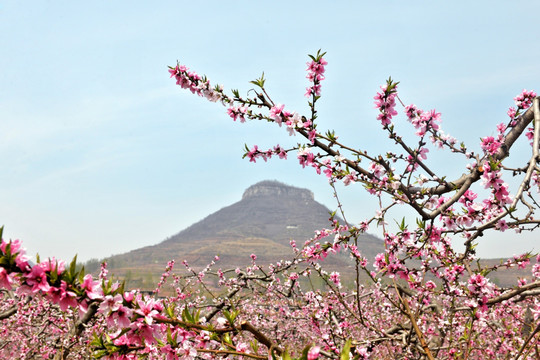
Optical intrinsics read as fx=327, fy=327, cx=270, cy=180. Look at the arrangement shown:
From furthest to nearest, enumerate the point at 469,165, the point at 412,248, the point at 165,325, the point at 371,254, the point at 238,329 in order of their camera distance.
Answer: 1. the point at 371,254
2. the point at 469,165
3. the point at 412,248
4. the point at 165,325
5. the point at 238,329

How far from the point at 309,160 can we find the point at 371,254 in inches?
6900

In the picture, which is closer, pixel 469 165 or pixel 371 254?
pixel 469 165

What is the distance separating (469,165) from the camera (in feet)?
13.1

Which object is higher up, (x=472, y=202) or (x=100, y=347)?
(x=472, y=202)

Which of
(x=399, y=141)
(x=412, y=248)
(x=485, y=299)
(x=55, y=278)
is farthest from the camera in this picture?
(x=399, y=141)

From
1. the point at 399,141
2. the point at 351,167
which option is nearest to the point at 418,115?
the point at 399,141

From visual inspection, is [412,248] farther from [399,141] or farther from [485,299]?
[399,141]

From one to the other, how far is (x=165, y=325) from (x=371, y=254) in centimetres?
17793

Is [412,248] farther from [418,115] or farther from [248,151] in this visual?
[248,151]

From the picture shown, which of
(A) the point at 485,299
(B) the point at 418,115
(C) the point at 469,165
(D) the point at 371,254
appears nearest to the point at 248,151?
(B) the point at 418,115

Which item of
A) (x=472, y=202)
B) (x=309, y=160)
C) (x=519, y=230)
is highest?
(x=309, y=160)

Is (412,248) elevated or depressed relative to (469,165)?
depressed

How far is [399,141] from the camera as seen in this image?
436cm

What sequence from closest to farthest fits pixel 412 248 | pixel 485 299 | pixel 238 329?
pixel 238 329 → pixel 485 299 → pixel 412 248
